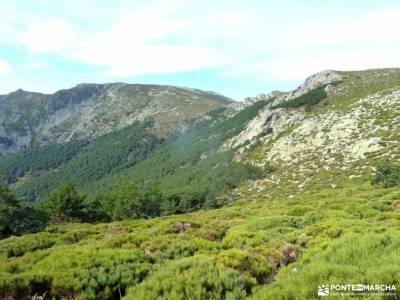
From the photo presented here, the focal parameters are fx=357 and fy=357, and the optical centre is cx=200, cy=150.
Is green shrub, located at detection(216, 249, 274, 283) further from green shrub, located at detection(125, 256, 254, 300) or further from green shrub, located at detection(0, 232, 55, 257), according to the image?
green shrub, located at detection(0, 232, 55, 257)

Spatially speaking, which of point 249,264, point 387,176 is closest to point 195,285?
point 249,264

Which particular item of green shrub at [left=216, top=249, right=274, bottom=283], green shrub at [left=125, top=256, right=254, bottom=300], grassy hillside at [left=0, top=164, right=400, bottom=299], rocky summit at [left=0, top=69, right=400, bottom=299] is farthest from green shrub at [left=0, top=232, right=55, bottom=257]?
green shrub at [left=216, top=249, right=274, bottom=283]

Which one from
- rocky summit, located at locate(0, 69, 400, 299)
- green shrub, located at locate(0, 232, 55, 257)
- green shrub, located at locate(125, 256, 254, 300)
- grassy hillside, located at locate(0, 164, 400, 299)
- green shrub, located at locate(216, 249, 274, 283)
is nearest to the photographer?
green shrub, located at locate(125, 256, 254, 300)

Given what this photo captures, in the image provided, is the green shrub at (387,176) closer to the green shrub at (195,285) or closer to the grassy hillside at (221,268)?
the grassy hillside at (221,268)

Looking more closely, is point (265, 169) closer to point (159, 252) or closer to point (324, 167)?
point (324, 167)

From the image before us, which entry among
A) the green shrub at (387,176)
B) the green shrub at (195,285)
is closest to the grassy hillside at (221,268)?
the green shrub at (195,285)

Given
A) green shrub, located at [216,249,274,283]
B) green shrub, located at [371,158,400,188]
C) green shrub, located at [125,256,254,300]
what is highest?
green shrub, located at [125,256,254,300]

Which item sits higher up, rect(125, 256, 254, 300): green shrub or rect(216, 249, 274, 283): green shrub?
rect(125, 256, 254, 300): green shrub

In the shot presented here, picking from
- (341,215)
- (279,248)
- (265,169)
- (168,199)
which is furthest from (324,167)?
Result: (279,248)

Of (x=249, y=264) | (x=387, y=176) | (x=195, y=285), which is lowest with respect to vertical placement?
(x=387, y=176)

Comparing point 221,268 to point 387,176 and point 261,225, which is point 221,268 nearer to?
point 261,225

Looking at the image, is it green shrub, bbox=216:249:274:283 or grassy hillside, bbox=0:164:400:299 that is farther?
green shrub, bbox=216:249:274:283

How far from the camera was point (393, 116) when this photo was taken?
7188cm

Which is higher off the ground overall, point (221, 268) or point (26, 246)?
point (221, 268)
